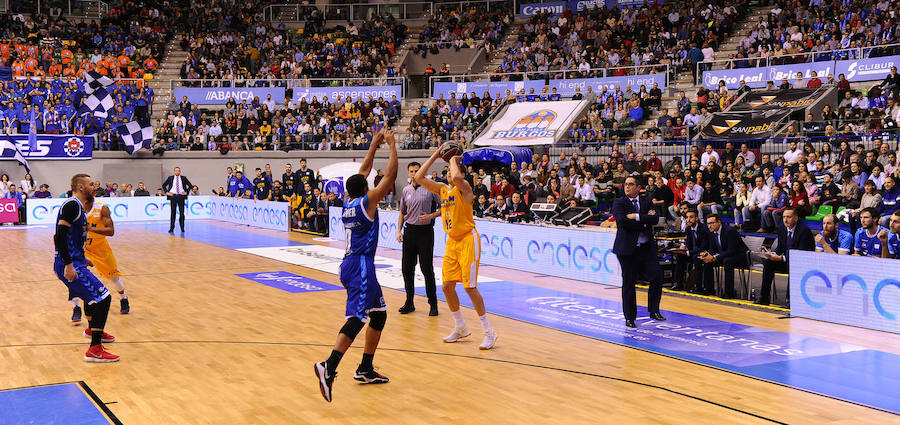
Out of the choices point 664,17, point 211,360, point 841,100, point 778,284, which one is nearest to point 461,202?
point 211,360

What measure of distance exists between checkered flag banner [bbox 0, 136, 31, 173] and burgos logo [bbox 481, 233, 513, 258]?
2196 centimetres

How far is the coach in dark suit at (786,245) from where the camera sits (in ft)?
38.2

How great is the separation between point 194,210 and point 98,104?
20.0 ft

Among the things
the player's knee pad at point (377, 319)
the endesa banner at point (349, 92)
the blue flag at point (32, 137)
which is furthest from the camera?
the endesa banner at point (349, 92)

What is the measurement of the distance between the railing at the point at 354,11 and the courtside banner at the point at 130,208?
55.5 ft

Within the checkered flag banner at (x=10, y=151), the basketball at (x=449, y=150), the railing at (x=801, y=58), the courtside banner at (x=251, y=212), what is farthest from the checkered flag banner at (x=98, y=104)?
the basketball at (x=449, y=150)

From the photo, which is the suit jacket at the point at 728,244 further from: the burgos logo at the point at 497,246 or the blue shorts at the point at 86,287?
the blue shorts at the point at 86,287

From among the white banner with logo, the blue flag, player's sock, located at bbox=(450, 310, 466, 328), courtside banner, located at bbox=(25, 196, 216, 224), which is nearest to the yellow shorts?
player's sock, located at bbox=(450, 310, 466, 328)

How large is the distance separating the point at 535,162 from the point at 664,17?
1228cm

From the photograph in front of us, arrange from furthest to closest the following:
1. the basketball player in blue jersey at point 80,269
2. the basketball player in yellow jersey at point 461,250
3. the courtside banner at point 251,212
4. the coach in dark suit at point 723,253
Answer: the courtside banner at point 251,212 → the coach in dark suit at point 723,253 → the basketball player in yellow jersey at point 461,250 → the basketball player in blue jersey at point 80,269

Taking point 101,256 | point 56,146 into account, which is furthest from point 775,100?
point 56,146

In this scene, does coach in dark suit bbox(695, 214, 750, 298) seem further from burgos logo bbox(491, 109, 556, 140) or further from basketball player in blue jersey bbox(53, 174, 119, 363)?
burgos logo bbox(491, 109, 556, 140)

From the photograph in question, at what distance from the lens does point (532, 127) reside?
91.6 feet

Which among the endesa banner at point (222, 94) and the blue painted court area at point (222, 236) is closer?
the blue painted court area at point (222, 236)
